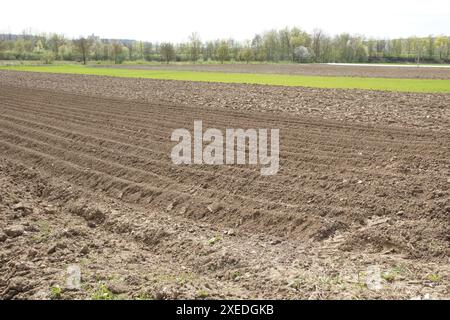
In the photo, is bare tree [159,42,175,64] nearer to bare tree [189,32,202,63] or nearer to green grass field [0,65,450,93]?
bare tree [189,32,202,63]

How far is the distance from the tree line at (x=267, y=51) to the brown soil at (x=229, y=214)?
262ft

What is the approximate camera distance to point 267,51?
4419 inches

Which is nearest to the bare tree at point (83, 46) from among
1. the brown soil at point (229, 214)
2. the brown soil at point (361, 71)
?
the brown soil at point (361, 71)

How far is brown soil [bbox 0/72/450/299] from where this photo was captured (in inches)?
228

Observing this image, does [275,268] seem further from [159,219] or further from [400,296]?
[159,219]

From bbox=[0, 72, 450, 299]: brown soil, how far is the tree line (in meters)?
79.9

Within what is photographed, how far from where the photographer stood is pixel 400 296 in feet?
17.4

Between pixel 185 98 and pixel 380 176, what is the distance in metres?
14.8

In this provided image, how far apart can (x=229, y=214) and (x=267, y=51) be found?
10792 cm

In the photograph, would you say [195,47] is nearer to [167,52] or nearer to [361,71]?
[167,52]

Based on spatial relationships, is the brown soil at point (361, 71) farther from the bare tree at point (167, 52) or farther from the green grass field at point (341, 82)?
the bare tree at point (167, 52)

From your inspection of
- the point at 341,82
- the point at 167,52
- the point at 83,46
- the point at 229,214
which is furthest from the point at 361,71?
the point at 83,46

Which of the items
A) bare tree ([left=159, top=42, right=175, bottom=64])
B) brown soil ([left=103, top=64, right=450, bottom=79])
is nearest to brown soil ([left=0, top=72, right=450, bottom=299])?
brown soil ([left=103, top=64, right=450, bottom=79])
